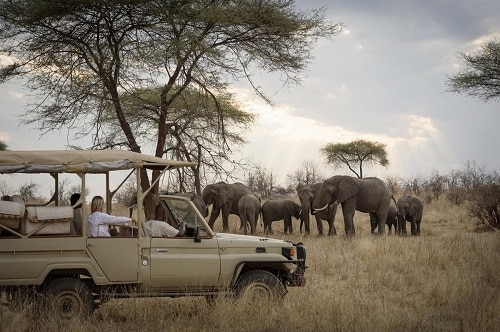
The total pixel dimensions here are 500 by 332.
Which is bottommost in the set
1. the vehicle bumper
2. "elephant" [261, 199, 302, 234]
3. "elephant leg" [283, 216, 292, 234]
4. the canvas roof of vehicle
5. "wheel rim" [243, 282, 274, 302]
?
"wheel rim" [243, 282, 274, 302]

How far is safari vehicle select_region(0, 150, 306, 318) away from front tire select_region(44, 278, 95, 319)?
0.5 inches

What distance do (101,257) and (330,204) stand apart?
16.9 meters

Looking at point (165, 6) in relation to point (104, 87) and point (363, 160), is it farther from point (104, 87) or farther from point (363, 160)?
point (363, 160)

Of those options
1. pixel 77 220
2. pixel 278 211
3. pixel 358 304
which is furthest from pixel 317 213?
pixel 77 220

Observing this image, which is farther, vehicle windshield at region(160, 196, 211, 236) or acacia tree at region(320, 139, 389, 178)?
acacia tree at region(320, 139, 389, 178)

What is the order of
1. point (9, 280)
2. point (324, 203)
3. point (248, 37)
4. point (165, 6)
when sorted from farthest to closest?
point (324, 203), point (248, 37), point (165, 6), point (9, 280)

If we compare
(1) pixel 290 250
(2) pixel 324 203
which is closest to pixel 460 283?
(1) pixel 290 250

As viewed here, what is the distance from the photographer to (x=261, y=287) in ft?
32.2

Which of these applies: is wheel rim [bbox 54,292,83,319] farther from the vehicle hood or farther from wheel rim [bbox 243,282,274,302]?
wheel rim [bbox 243,282,274,302]

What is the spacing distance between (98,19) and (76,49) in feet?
6.32

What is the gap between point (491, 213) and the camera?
25391 mm

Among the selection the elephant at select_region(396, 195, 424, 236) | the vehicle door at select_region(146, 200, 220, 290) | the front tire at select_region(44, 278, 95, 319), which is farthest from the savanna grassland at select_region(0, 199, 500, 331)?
the elephant at select_region(396, 195, 424, 236)

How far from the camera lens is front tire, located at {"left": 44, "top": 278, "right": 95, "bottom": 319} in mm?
9055

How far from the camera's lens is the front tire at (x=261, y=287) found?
382 inches
